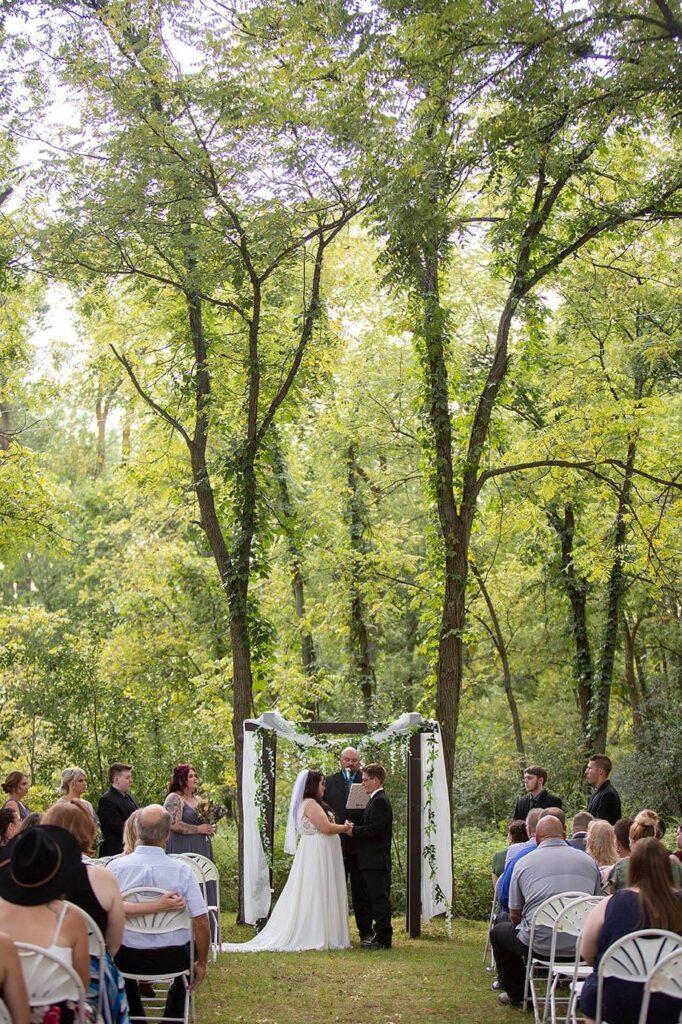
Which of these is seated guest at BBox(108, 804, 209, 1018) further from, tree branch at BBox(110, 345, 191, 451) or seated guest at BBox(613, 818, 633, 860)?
tree branch at BBox(110, 345, 191, 451)

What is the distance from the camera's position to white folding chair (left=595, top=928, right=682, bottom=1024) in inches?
188

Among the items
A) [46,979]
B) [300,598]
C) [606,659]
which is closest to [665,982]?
[46,979]

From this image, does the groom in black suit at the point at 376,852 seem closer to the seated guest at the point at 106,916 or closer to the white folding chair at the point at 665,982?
the seated guest at the point at 106,916

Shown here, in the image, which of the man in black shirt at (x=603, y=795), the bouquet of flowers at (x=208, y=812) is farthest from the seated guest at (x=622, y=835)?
the bouquet of flowers at (x=208, y=812)

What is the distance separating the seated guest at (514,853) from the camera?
8148 millimetres

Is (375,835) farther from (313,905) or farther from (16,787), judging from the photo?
(16,787)

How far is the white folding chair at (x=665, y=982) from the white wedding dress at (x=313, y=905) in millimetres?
6736

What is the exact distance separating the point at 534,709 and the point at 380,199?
54.4 feet

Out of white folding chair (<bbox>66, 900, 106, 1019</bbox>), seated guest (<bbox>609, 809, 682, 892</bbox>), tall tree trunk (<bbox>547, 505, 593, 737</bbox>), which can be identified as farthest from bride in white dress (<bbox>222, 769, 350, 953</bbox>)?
tall tree trunk (<bbox>547, 505, 593, 737</bbox>)

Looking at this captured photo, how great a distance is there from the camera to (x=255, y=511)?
574 inches

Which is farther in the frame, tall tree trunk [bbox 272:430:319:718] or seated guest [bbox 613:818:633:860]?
tall tree trunk [bbox 272:430:319:718]

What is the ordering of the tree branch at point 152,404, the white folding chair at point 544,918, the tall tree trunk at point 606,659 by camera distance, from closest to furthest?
the white folding chair at point 544,918, the tree branch at point 152,404, the tall tree trunk at point 606,659

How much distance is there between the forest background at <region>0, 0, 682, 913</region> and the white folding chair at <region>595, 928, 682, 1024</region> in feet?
24.3

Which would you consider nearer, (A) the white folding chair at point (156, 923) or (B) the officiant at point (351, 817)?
(A) the white folding chair at point (156, 923)
